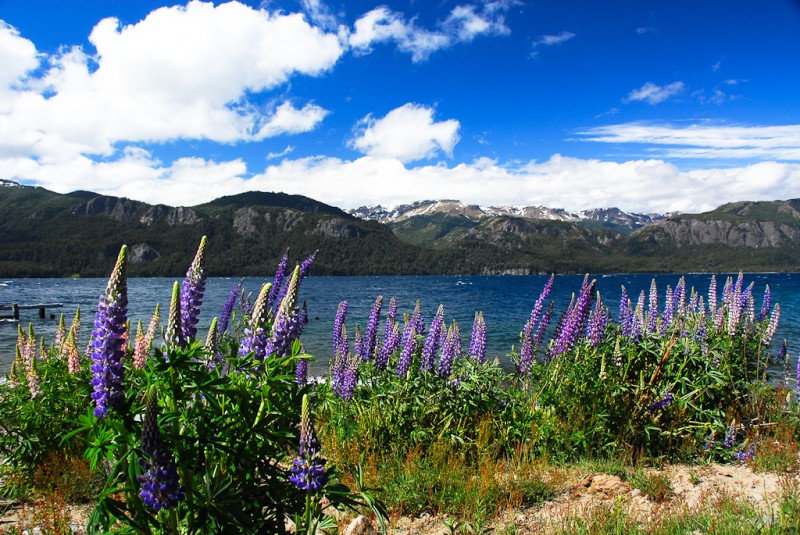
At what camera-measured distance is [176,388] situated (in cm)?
276

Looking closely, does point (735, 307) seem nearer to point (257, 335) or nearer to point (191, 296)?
point (257, 335)

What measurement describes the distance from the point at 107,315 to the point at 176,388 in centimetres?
61

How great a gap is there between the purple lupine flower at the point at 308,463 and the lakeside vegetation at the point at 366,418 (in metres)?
0.01

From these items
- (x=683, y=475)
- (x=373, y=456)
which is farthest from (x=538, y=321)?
(x=373, y=456)

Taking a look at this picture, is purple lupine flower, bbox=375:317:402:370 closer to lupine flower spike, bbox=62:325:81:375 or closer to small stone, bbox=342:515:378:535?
small stone, bbox=342:515:378:535

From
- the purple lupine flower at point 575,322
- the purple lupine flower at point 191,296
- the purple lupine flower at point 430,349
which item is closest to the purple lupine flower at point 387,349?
the purple lupine flower at point 430,349

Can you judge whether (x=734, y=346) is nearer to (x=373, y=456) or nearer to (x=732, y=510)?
(x=732, y=510)

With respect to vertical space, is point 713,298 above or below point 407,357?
above

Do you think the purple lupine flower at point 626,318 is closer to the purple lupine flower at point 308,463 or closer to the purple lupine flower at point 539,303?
the purple lupine flower at point 539,303

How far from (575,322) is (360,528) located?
4.08 m

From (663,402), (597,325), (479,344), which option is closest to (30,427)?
(479,344)

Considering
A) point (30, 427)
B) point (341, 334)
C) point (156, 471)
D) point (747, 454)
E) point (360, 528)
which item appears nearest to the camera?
point (156, 471)

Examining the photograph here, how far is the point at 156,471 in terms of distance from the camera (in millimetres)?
2541

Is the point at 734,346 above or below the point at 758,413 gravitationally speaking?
above
